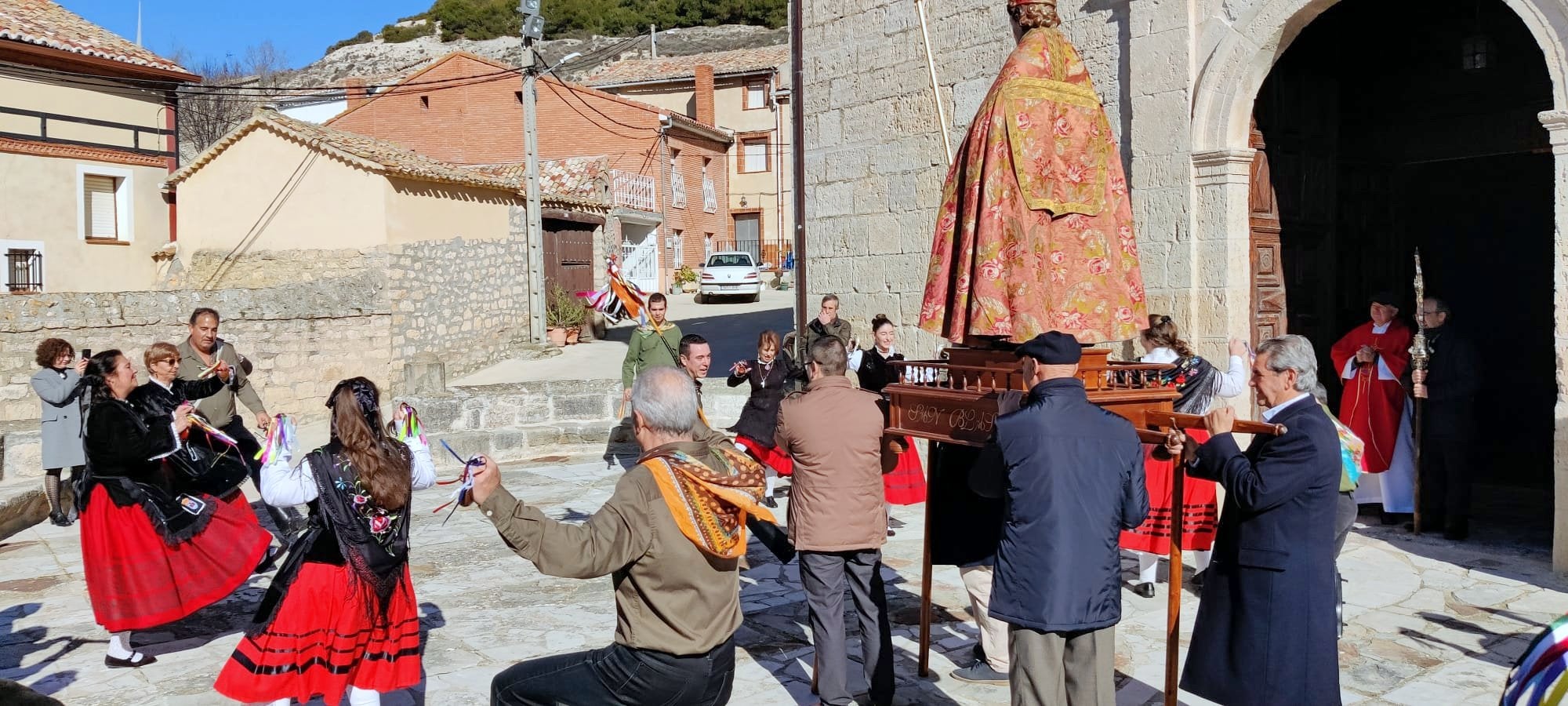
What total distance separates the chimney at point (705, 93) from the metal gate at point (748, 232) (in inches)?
140

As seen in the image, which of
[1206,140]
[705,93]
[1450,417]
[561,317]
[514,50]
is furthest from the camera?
[514,50]

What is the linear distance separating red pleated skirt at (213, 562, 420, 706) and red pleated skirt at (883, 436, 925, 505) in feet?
12.9

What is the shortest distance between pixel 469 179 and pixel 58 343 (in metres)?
11.9

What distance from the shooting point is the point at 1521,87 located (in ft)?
30.0

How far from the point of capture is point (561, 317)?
2259 centimetres

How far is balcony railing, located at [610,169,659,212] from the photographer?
106 ft

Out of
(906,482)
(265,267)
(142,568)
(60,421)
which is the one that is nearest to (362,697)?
(142,568)

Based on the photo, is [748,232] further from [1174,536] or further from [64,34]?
[1174,536]

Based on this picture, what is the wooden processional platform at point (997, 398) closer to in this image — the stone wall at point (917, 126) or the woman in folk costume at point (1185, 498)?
the woman in folk costume at point (1185, 498)

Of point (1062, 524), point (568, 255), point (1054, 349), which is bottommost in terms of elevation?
point (1062, 524)

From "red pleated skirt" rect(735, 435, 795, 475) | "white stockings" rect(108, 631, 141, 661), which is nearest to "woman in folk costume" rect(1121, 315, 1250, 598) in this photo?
"red pleated skirt" rect(735, 435, 795, 475)

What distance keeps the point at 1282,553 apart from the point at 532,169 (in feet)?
62.0

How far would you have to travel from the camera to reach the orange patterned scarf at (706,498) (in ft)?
10.4

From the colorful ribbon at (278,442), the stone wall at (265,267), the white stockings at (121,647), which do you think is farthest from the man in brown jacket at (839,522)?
the stone wall at (265,267)
